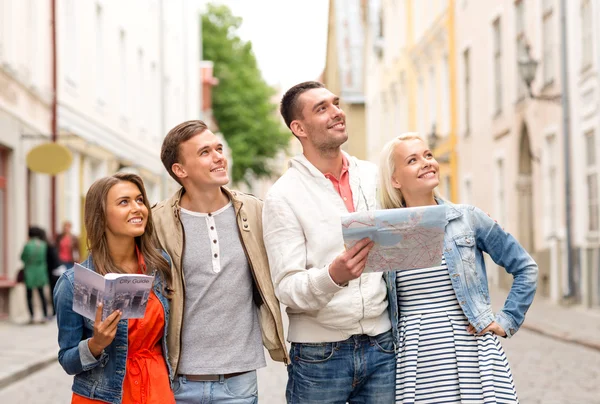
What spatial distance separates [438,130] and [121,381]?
29402 millimetres

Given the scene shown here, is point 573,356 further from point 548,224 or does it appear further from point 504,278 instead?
point 504,278

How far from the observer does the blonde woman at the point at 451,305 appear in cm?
402

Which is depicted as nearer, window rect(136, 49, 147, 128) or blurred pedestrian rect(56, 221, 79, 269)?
blurred pedestrian rect(56, 221, 79, 269)

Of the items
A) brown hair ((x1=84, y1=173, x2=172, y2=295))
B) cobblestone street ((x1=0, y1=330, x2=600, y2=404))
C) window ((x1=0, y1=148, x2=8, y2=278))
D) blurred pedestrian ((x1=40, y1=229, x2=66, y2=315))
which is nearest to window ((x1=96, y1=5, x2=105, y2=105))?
window ((x1=0, y1=148, x2=8, y2=278))

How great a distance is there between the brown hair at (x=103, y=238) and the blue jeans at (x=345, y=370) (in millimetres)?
609

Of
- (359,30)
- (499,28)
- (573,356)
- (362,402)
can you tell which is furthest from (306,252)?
(359,30)

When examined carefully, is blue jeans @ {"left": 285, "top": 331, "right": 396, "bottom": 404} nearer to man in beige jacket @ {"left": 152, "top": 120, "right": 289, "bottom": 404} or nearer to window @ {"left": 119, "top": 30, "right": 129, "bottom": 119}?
man in beige jacket @ {"left": 152, "top": 120, "right": 289, "bottom": 404}

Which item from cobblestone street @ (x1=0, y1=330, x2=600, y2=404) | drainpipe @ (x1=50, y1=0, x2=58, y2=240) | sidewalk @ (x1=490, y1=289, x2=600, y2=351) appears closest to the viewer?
cobblestone street @ (x1=0, y1=330, x2=600, y2=404)

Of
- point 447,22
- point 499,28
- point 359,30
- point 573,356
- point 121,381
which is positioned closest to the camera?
point 121,381

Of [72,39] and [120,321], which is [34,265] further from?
[120,321]

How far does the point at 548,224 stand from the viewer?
21641mm

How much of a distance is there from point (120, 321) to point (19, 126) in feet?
51.2

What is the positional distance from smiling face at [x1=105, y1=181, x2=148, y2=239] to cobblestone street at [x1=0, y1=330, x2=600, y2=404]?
4.98 metres

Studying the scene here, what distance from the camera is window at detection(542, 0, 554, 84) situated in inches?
817
